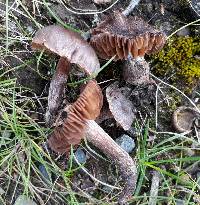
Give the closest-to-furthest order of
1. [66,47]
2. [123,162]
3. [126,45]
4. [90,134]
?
1. [66,47]
2. [126,45]
3. [90,134]
4. [123,162]

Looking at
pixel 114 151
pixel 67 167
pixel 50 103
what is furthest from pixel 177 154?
pixel 50 103

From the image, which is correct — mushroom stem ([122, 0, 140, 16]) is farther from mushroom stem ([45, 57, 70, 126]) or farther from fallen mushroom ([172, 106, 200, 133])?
fallen mushroom ([172, 106, 200, 133])

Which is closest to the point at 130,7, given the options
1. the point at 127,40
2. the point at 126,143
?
the point at 127,40

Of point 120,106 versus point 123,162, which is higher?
point 120,106

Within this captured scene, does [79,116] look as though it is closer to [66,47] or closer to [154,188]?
[66,47]

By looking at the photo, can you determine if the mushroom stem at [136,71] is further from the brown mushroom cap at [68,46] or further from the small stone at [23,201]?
the small stone at [23,201]

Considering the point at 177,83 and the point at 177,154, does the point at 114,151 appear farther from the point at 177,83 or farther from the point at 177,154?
the point at 177,83
